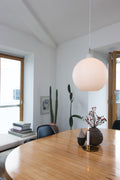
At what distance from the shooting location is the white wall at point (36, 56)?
3136mm

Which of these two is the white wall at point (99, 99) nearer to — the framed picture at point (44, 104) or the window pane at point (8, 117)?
the framed picture at point (44, 104)

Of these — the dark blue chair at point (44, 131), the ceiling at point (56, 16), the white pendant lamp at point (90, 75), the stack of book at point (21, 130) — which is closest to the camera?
the white pendant lamp at point (90, 75)

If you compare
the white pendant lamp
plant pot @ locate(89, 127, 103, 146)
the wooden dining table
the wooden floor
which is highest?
the white pendant lamp

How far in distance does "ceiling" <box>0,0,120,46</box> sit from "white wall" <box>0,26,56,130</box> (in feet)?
0.54

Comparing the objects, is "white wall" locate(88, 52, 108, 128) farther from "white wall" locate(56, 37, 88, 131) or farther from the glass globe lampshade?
the glass globe lampshade

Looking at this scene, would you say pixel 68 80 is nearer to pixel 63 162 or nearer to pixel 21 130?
pixel 21 130

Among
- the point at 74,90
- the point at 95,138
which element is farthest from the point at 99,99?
the point at 95,138

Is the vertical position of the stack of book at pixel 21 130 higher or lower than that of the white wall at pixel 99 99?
lower

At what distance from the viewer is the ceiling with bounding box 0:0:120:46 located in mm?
2670

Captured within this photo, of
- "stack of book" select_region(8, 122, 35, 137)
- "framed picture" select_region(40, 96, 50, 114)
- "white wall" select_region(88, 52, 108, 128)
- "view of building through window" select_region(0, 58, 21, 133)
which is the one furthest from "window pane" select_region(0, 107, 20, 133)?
"white wall" select_region(88, 52, 108, 128)

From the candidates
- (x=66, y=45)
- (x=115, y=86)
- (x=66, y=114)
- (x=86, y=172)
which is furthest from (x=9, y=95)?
(x=86, y=172)

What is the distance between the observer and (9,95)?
354 centimetres

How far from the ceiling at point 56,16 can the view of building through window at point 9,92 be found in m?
0.85

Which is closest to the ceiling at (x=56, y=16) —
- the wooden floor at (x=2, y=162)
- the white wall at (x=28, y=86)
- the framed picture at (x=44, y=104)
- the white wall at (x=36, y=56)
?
the white wall at (x=36, y=56)
